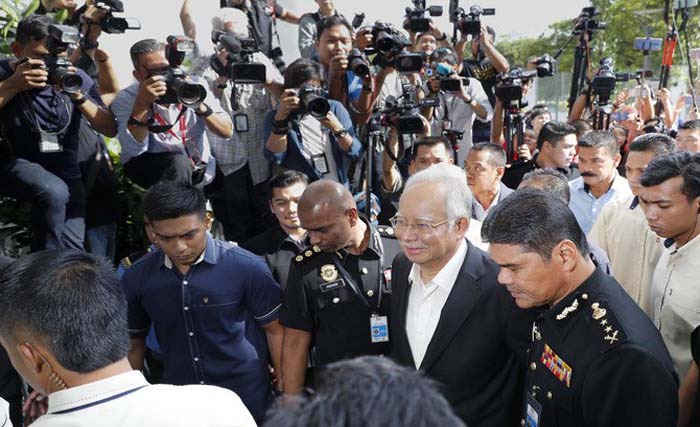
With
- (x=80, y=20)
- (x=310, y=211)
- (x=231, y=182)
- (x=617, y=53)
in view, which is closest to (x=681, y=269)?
(x=310, y=211)

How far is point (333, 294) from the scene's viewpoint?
126 inches

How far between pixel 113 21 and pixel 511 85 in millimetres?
3325

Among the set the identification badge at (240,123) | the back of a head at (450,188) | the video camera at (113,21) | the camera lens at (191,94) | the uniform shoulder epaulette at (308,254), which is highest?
the video camera at (113,21)

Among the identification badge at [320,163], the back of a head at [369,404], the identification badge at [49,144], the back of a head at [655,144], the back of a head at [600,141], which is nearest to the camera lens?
the back of a head at [369,404]

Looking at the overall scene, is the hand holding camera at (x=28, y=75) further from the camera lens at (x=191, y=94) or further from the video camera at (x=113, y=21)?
the camera lens at (x=191, y=94)

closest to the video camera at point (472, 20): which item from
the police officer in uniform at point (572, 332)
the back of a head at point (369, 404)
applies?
the police officer in uniform at point (572, 332)

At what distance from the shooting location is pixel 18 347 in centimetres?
196

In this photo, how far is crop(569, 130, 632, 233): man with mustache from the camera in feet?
16.5

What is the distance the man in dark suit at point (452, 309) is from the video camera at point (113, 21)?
2588 millimetres

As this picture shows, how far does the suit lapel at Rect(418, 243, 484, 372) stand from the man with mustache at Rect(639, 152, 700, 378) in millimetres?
990

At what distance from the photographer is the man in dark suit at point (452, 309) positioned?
8.86ft

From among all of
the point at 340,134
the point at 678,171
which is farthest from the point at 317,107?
the point at 678,171

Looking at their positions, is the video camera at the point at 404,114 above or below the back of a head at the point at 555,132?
above

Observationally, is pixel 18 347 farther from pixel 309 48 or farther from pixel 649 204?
pixel 309 48
